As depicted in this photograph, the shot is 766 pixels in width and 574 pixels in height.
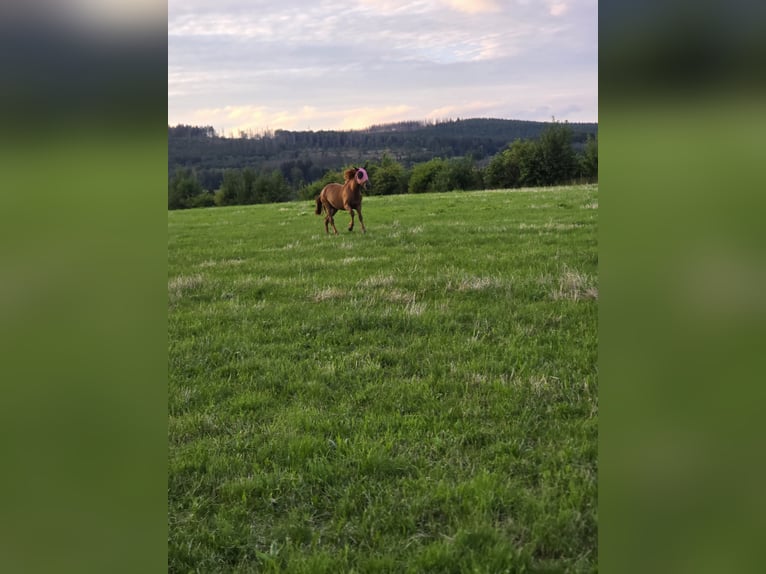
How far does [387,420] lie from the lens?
15.2ft

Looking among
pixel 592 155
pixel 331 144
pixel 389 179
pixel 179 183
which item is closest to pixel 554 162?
pixel 331 144

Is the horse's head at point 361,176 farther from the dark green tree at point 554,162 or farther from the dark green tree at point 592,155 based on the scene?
the dark green tree at point 554,162

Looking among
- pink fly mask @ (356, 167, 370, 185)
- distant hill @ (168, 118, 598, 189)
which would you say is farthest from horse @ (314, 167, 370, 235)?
distant hill @ (168, 118, 598, 189)

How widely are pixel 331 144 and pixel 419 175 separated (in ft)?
112

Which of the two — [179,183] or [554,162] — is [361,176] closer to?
[179,183]

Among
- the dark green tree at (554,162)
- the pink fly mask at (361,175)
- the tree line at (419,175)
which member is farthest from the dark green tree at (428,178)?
the pink fly mask at (361,175)

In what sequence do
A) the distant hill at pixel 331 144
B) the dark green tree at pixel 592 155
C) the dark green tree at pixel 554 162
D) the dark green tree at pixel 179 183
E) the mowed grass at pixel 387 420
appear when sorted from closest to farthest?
the dark green tree at pixel 592 155
the mowed grass at pixel 387 420
the dark green tree at pixel 179 183
the distant hill at pixel 331 144
the dark green tree at pixel 554 162

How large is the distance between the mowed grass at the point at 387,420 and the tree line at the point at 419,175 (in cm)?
1598

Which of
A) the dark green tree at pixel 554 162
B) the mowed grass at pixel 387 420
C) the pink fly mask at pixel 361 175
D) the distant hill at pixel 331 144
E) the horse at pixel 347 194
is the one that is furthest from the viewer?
the dark green tree at pixel 554 162

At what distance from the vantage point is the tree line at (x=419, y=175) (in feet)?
106

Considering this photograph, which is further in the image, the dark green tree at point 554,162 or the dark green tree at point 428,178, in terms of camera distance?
the dark green tree at point 428,178

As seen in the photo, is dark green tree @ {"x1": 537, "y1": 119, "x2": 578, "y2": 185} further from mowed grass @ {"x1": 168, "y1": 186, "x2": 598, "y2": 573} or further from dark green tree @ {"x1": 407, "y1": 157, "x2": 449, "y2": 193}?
dark green tree @ {"x1": 407, "y1": 157, "x2": 449, "y2": 193}

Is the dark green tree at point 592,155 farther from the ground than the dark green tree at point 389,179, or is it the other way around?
the dark green tree at point 389,179
